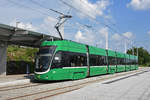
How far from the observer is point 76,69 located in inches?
635

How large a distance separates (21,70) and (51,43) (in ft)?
44.2

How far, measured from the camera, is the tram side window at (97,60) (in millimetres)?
19123

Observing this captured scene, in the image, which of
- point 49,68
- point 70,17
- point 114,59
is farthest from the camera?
point 114,59

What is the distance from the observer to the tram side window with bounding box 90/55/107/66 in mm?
19123

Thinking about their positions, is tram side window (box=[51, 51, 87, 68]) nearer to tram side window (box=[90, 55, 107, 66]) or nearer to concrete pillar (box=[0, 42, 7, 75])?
tram side window (box=[90, 55, 107, 66])

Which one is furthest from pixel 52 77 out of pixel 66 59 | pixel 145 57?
pixel 145 57

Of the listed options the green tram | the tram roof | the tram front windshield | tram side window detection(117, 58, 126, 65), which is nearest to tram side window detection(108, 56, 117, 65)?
tram side window detection(117, 58, 126, 65)

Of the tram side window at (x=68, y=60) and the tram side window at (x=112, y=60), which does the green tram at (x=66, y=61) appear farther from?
the tram side window at (x=112, y=60)

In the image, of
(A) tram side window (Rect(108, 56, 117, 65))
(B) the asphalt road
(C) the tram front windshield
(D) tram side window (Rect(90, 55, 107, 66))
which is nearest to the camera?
(B) the asphalt road

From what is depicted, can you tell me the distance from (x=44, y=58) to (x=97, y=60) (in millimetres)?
7756

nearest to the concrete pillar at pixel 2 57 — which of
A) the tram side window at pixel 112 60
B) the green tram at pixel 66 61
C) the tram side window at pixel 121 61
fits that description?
the green tram at pixel 66 61

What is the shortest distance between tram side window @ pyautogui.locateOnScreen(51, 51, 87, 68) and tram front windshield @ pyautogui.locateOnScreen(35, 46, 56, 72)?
42 cm

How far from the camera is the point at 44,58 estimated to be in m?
14.2

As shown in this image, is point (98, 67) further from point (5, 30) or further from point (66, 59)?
point (5, 30)
